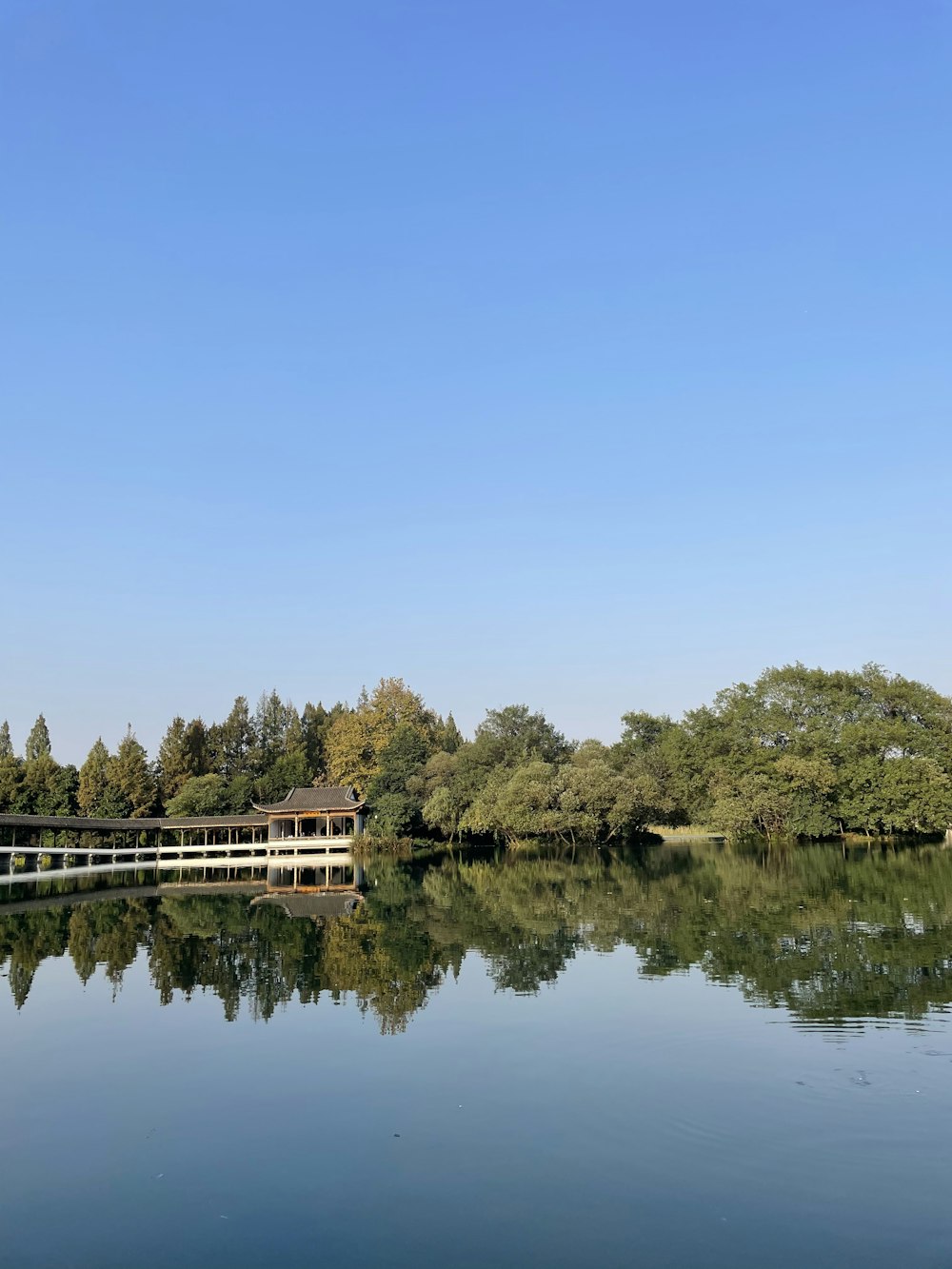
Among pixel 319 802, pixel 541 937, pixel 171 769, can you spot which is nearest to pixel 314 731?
pixel 171 769

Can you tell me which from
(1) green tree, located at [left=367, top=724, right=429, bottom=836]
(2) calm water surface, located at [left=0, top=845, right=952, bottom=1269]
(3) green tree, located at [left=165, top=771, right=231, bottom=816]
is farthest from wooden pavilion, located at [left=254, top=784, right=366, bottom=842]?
(2) calm water surface, located at [left=0, top=845, right=952, bottom=1269]

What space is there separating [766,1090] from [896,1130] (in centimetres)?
145

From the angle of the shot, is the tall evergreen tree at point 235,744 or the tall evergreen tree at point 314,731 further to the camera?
the tall evergreen tree at point 314,731

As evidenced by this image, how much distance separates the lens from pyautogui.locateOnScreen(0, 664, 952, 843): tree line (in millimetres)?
53188

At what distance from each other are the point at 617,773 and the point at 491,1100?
2208 inches

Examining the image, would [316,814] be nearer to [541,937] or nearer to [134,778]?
[134,778]

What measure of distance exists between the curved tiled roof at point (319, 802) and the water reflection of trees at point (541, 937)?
65.3 feet

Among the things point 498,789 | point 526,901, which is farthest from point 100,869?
point 526,901

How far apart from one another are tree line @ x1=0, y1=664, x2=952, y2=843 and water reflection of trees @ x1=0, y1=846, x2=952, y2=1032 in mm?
16912

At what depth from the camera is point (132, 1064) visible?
11.7 m

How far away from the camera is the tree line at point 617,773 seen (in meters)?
53.2

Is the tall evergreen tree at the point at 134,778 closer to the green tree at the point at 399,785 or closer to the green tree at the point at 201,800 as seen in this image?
the green tree at the point at 201,800

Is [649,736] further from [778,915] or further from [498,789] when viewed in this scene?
[778,915]

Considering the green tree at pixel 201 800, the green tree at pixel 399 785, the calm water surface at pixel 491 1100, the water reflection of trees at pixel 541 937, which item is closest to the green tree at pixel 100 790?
the green tree at pixel 201 800
